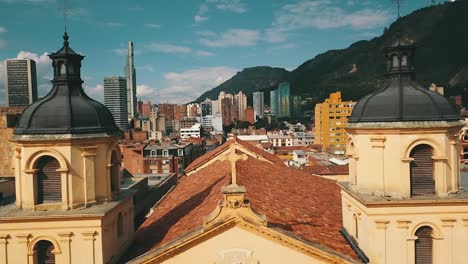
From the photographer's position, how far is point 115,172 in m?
14.9

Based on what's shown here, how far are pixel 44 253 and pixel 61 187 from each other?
2.31 m

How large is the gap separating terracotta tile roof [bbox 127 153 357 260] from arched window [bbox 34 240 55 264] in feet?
9.00

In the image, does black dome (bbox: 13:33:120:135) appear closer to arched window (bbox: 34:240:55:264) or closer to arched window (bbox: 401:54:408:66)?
arched window (bbox: 34:240:55:264)

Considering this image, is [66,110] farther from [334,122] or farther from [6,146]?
[334,122]

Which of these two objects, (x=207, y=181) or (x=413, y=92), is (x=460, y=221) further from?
(x=207, y=181)

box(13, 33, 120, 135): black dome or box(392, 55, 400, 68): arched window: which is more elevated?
box(392, 55, 400, 68): arched window

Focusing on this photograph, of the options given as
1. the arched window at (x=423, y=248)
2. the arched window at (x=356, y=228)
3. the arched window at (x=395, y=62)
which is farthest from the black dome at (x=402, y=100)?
the arched window at (x=423, y=248)

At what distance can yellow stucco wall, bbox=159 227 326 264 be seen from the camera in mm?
12484

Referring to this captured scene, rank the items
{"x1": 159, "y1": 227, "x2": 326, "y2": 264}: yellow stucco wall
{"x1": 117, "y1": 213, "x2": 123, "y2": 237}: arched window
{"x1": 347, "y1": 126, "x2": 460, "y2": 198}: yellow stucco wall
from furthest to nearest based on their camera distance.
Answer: {"x1": 117, "y1": 213, "x2": 123, "y2": 237}: arched window
{"x1": 347, "y1": 126, "x2": 460, "y2": 198}: yellow stucco wall
{"x1": 159, "y1": 227, "x2": 326, "y2": 264}: yellow stucco wall

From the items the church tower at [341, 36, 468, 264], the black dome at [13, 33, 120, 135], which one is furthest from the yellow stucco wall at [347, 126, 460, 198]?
the black dome at [13, 33, 120, 135]

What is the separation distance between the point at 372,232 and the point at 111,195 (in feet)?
30.0

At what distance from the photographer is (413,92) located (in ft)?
44.7

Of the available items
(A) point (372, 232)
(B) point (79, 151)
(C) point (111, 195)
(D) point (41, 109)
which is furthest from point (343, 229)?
(D) point (41, 109)

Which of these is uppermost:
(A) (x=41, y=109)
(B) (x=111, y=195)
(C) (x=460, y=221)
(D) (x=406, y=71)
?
(D) (x=406, y=71)
